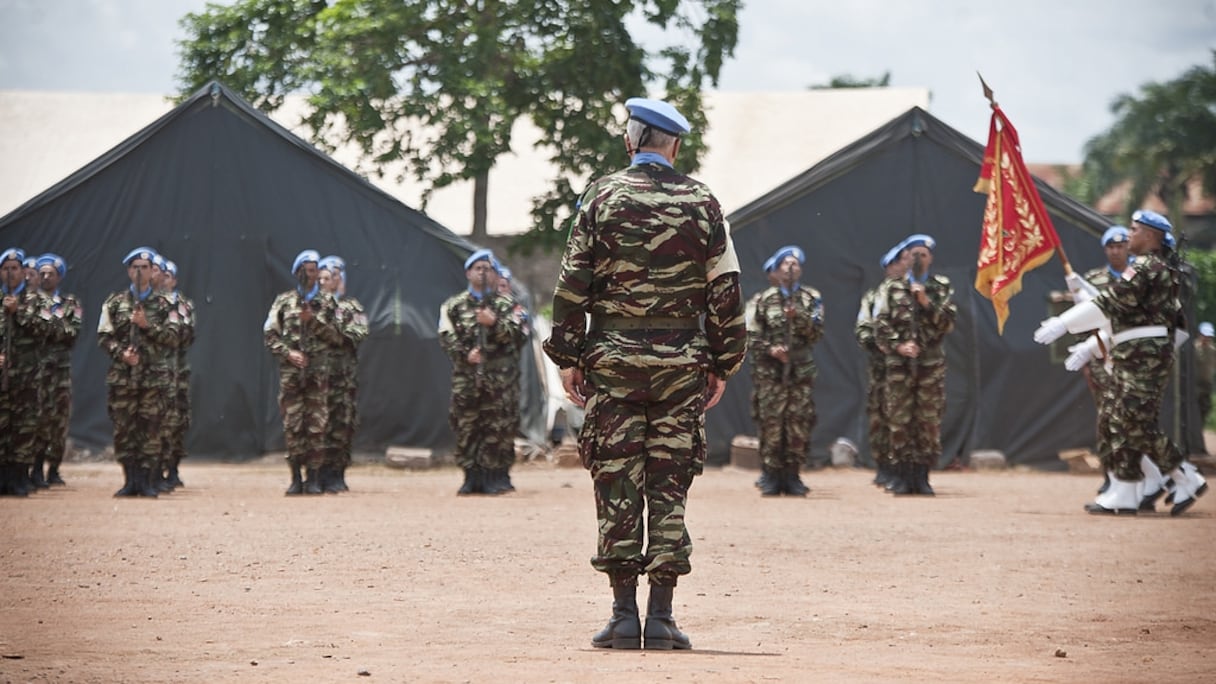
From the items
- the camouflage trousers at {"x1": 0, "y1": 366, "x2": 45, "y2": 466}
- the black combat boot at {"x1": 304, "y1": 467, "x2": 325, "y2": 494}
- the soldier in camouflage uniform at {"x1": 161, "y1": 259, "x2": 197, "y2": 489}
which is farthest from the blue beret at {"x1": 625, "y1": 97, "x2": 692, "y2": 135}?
the camouflage trousers at {"x1": 0, "y1": 366, "x2": 45, "y2": 466}

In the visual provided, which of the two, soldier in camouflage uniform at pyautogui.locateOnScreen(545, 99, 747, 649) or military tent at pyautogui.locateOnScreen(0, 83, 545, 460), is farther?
military tent at pyautogui.locateOnScreen(0, 83, 545, 460)

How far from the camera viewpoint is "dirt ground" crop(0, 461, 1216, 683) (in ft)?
18.7

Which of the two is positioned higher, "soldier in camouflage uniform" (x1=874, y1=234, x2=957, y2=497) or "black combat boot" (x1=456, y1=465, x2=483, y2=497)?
"soldier in camouflage uniform" (x1=874, y1=234, x2=957, y2=497)

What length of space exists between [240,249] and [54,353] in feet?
15.8

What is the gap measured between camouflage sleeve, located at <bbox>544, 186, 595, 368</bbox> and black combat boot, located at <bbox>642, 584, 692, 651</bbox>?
3.06 ft

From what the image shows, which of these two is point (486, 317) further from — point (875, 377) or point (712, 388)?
point (712, 388)

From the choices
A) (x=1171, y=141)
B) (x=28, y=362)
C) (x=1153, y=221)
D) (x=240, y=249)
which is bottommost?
(x=28, y=362)

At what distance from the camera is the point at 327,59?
22.6m

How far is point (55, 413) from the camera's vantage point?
1470 centimetres

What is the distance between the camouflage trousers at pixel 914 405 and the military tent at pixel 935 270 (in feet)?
15.0

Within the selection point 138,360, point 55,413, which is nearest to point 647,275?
point 138,360

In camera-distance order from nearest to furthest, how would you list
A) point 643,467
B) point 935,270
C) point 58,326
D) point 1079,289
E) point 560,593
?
point 643,467, point 560,593, point 1079,289, point 58,326, point 935,270

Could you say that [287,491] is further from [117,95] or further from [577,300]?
[117,95]

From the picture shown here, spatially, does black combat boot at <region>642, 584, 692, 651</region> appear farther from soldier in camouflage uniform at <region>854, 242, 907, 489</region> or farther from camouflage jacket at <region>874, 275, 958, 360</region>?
soldier in camouflage uniform at <region>854, 242, 907, 489</region>
